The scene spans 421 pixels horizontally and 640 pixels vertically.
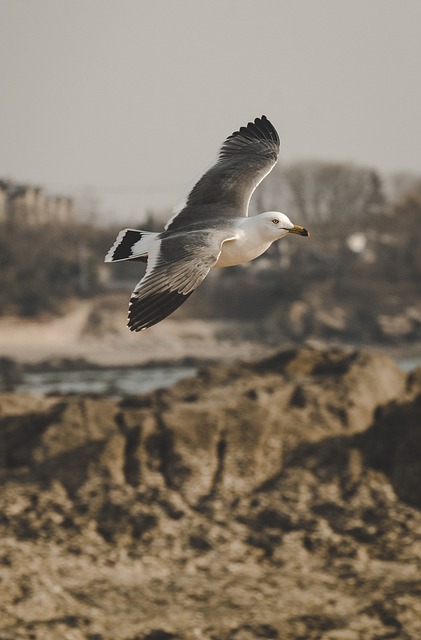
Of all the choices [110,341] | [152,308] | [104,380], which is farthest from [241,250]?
[110,341]

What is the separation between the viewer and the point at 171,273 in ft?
19.7

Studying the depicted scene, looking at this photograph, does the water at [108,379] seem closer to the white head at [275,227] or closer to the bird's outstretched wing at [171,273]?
the white head at [275,227]

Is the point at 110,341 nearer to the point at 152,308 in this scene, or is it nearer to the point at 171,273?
the point at 171,273

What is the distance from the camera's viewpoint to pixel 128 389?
37531 millimetres

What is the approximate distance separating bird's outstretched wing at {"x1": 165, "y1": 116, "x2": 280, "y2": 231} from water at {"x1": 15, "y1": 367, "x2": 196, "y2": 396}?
27345 millimetres

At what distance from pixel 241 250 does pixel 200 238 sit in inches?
11.3

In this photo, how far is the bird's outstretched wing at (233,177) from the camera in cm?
727

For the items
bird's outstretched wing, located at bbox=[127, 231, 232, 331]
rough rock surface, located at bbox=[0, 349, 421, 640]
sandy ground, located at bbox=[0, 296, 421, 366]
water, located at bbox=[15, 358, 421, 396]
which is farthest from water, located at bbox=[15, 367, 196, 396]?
bird's outstretched wing, located at bbox=[127, 231, 232, 331]

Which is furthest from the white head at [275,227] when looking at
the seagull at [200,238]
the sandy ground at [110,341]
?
the sandy ground at [110,341]

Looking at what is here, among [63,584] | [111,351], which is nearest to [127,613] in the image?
[63,584]

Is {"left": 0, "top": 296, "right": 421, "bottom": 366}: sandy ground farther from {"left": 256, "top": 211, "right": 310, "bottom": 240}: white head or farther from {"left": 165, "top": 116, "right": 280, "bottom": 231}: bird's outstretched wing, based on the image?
{"left": 256, "top": 211, "right": 310, "bottom": 240}: white head

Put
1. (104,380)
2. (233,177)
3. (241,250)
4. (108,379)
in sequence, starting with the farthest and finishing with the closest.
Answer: (108,379) < (104,380) < (233,177) < (241,250)

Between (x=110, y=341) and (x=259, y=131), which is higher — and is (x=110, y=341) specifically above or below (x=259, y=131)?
below

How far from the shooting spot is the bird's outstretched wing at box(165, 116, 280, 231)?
286 inches
